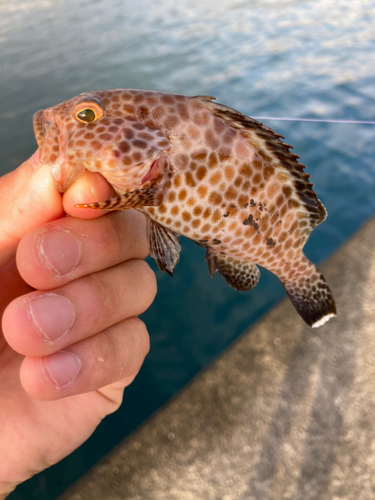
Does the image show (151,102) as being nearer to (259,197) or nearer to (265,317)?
(259,197)

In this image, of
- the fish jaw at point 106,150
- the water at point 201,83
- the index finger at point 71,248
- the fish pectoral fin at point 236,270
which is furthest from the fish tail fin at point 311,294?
the water at point 201,83

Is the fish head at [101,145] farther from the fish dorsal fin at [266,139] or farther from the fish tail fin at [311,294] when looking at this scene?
the fish tail fin at [311,294]

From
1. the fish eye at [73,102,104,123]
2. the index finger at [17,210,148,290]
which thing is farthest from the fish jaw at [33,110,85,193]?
the index finger at [17,210,148,290]

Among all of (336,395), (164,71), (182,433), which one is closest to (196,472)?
(182,433)

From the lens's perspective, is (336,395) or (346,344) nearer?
(336,395)

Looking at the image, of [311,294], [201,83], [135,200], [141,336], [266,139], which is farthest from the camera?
[201,83]

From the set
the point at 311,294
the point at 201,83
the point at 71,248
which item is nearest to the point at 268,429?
the point at 311,294

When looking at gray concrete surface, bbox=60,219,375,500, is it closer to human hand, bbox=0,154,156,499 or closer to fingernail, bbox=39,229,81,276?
human hand, bbox=0,154,156,499

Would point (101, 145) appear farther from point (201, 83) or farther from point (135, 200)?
point (201, 83)
